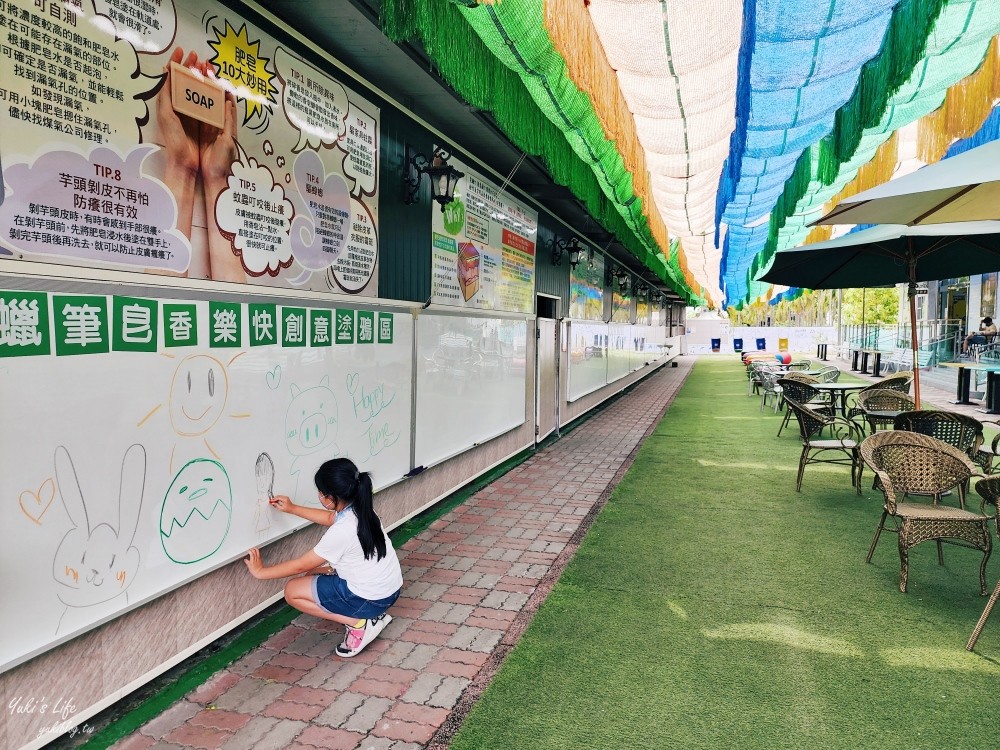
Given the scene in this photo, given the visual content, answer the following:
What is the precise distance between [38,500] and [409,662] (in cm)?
185

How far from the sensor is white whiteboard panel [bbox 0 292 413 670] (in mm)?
2205

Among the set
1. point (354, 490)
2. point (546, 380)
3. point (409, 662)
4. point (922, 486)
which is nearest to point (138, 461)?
point (354, 490)

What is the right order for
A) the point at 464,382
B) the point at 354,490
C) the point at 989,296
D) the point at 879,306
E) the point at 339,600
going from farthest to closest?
1. the point at 879,306
2. the point at 989,296
3. the point at 464,382
4. the point at 339,600
5. the point at 354,490

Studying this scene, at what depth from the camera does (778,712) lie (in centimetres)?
275

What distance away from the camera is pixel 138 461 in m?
2.64

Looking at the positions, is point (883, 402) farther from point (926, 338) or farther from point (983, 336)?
point (926, 338)

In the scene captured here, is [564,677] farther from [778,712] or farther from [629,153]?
[629,153]

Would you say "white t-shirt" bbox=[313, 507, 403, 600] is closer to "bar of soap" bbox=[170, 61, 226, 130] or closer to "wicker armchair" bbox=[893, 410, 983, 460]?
"bar of soap" bbox=[170, 61, 226, 130]

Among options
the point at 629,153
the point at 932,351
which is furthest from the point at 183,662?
the point at 932,351

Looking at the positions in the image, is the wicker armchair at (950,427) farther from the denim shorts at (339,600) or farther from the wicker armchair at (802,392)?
the denim shorts at (339,600)

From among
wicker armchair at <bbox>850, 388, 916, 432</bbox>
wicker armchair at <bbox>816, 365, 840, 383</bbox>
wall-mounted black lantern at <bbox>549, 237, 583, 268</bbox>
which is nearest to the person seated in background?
wicker armchair at <bbox>816, 365, 840, 383</bbox>

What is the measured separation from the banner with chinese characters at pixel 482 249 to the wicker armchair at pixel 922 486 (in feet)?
12.2

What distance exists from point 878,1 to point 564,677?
403 centimetres

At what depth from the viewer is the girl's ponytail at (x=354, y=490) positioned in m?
Result: 3.15
